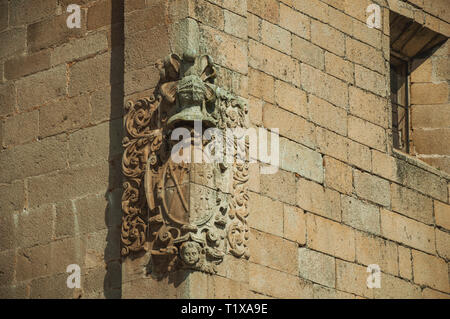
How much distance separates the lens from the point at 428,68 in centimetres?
1220

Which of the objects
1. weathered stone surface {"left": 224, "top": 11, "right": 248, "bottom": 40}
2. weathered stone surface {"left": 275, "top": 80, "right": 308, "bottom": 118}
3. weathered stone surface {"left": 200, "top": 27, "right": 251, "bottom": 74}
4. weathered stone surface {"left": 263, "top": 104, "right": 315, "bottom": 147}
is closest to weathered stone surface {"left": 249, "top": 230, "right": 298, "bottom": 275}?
weathered stone surface {"left": 263, "top": 104, "right": 315, "bottom": 147}

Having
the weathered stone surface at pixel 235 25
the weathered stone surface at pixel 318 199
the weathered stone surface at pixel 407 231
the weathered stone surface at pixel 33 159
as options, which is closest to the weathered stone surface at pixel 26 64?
the weathered stone surface at pixel 33 159

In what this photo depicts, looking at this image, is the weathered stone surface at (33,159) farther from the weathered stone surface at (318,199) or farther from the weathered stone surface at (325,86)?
the weathered stone surface at (325,86)

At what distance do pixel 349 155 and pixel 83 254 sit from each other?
249 centimetres

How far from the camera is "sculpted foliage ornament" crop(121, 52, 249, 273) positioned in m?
8.59

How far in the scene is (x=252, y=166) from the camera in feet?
31.0

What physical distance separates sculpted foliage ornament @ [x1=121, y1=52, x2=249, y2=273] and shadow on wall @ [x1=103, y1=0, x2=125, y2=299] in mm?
281

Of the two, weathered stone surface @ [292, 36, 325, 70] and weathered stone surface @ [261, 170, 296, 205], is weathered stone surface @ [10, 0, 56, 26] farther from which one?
weathered stone surface @ [261, 170, 296, 205]

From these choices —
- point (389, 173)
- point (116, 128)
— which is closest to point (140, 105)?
point (116, 128)

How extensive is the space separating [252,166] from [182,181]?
94 cm

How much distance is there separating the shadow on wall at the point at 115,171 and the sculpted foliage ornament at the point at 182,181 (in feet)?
0.92

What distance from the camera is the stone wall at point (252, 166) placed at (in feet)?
30.5

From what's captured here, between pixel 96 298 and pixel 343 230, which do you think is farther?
pixel 343 230

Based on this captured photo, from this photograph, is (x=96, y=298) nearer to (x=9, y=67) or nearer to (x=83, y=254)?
(x=83, y=254)
